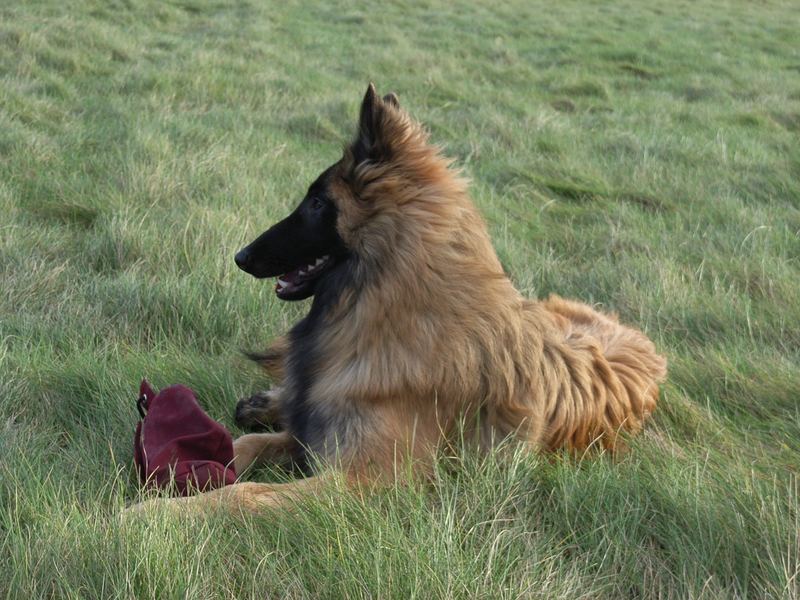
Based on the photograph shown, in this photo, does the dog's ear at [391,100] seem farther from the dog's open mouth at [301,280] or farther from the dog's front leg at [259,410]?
the dog's front leg at [259,410]

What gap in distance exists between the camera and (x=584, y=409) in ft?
10.3

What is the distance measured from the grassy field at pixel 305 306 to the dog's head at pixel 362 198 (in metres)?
0.68

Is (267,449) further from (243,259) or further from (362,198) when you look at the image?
(362,198)

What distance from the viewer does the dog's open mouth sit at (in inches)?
123

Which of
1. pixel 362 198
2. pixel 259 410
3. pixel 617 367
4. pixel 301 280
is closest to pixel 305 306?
pixel 259 410

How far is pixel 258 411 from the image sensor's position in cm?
338

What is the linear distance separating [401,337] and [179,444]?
32.4 inches

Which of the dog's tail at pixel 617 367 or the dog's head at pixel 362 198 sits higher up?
the dog's head at pixel 362 198

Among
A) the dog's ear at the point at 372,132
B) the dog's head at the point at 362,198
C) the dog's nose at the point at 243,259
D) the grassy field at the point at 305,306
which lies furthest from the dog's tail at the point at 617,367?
the dog's nose at the point at 243,259

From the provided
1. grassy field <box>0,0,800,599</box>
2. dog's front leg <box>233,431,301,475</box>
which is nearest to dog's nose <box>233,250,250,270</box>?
grassy field <box>0,0,800,599</box>

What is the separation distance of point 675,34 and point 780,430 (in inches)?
592

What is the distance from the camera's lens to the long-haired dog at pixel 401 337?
9.07 ft

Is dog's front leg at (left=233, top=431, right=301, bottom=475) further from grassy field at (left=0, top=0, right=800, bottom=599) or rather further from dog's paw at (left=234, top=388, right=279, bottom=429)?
grassy field at (left=0, top=0, right=800, bottom=599)

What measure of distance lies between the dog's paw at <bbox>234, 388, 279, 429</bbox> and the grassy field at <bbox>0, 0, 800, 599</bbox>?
0.21ft
